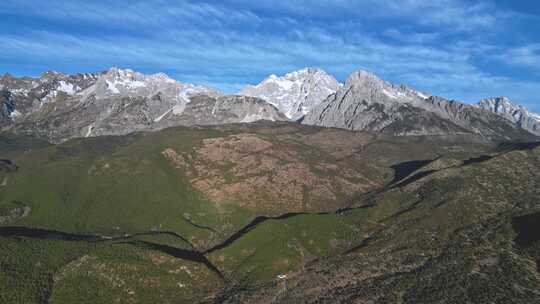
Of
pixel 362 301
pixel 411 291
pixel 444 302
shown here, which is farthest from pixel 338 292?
pixel 444 302

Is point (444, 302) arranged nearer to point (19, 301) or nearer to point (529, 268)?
point (529, 268)

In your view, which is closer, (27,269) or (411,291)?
(411,291)

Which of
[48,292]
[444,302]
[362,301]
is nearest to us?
[444,302]

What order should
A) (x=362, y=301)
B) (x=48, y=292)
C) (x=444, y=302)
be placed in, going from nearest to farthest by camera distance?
(x=444, y=302), (x=362, y=301), (x=48, y=292)

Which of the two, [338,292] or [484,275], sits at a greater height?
[484,275]

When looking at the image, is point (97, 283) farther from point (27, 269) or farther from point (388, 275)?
point (388, 275)

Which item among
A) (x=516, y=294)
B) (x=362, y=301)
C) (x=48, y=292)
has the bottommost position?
(x=48, y=292)

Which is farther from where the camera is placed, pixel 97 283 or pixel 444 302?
pixel 97 283

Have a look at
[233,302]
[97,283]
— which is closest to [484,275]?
[233,302]

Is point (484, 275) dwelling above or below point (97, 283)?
above
